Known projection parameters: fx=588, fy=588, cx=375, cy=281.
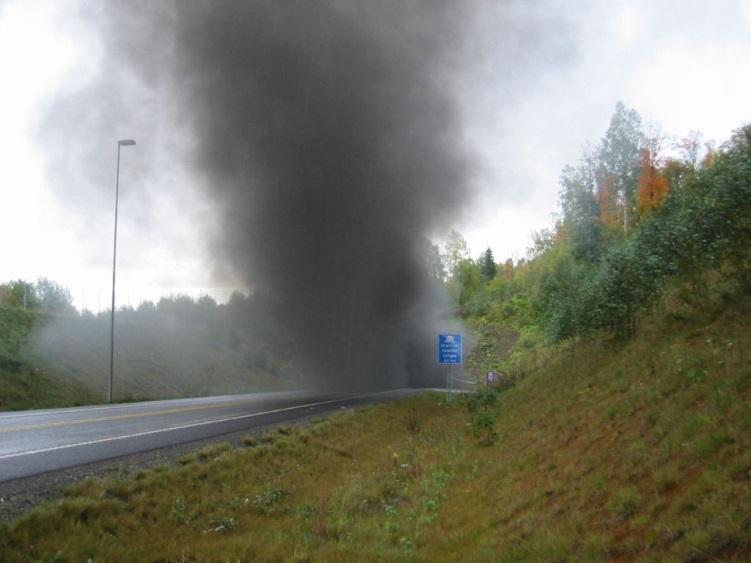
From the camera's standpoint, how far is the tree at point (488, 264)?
96419 millimetres

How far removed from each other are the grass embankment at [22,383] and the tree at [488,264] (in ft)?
248

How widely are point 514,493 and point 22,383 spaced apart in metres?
22.6

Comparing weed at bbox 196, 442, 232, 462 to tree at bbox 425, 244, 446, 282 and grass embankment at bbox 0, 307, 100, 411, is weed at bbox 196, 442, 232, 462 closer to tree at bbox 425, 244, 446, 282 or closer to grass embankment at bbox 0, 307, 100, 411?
grass embankment at bbox 0, 307, 100, 411

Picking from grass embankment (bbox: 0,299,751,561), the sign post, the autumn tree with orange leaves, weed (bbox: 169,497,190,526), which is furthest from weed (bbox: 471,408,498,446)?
the autumn tree with orange leaves

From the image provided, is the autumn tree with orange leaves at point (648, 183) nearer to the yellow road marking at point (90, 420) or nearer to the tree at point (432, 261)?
the tree at point (432, 261)

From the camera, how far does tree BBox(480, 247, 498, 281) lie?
316ft

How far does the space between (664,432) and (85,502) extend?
20.0 feet

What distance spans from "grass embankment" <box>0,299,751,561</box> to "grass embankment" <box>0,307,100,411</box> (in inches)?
597

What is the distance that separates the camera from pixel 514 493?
6949 mm

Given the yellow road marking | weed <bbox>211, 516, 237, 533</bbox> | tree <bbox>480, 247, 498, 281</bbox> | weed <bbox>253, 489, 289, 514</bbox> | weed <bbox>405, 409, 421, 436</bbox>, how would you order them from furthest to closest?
tree <bbox>480, 247, 498, 281</bbox>
weed <bbox>405, 409, 421, 436</bbox>
the yellow road marking
weed <bbox>253, 489, 289, 514</bbox>
weed <bbox>211, 516, 237, 533</bbox>

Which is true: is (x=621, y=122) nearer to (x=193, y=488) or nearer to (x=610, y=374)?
(x=610, y=374)

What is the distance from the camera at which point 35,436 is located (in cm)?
1009

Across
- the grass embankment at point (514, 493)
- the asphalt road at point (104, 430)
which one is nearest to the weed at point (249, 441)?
the grass embankment at point (514, 493)

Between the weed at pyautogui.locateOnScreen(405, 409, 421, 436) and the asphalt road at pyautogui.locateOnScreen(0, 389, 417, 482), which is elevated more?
the asphalt road at pyautogui.locateOnScreen(0, 389, 417, 482)
